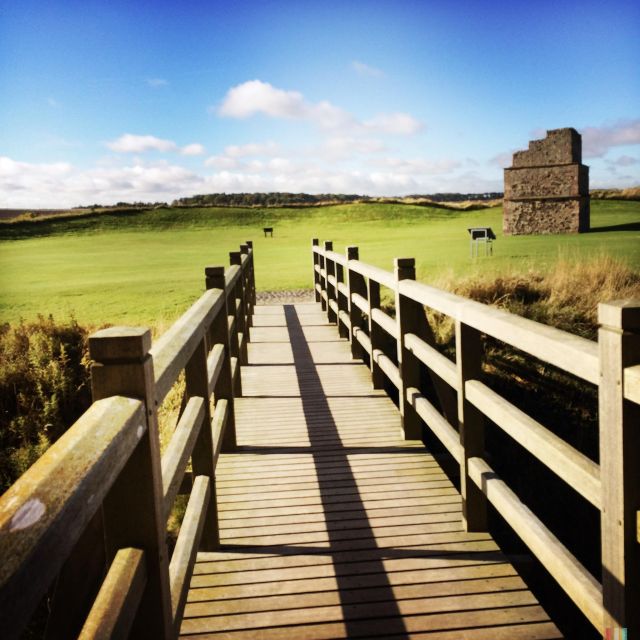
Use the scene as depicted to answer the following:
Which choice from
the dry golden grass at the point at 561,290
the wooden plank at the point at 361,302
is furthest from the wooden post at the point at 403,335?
the dry golden grass at the point at 561,290

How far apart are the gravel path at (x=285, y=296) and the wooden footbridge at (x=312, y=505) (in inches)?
369

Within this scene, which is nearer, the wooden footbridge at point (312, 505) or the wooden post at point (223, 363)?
the wooden footbridge at point (312, 505)

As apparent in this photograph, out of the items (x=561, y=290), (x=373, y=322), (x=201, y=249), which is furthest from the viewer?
(x=201, y=249)

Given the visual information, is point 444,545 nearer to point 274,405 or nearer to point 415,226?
point 274,405

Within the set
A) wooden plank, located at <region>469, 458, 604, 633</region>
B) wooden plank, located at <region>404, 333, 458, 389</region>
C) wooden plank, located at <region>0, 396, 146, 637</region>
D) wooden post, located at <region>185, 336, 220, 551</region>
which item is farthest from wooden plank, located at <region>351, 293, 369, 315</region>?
wooden plank, located at <region>0, 396, 146, 637</region>

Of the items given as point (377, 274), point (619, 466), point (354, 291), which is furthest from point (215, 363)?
point (354, 291)

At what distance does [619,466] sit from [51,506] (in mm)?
1580

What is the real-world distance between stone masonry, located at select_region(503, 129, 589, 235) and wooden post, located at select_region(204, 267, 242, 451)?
121 ft

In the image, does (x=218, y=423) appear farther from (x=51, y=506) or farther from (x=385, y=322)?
(x=51, y=506)

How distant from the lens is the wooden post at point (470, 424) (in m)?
3.32

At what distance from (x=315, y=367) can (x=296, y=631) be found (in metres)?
4.94

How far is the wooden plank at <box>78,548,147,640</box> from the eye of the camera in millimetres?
1484

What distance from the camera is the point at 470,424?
341cm

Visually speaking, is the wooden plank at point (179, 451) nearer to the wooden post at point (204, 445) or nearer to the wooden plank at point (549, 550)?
the wooden post at point (204, 445)
